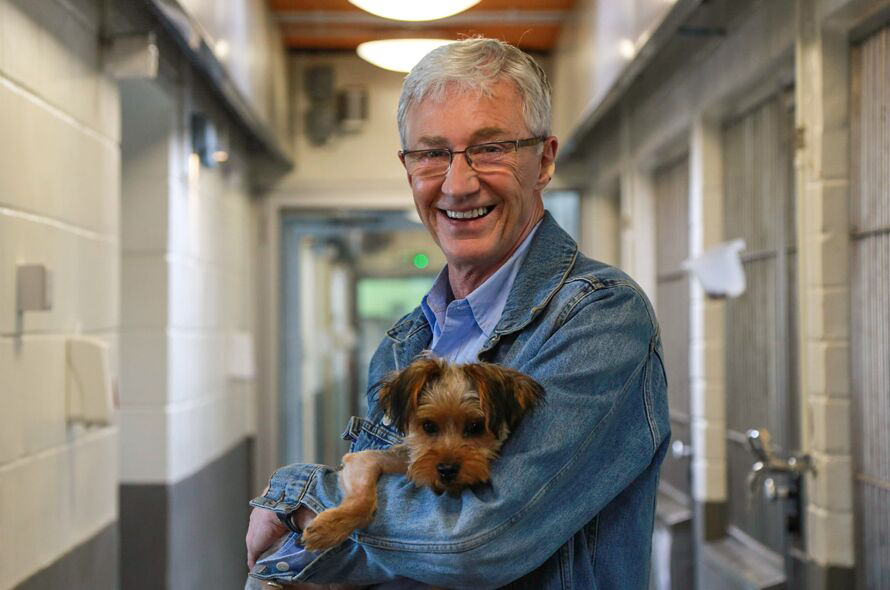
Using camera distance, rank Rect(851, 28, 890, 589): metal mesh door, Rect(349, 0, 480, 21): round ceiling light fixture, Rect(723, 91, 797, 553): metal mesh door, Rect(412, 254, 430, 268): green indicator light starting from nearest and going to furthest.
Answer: Rect(851, 28, 890, 589): metal mesh door → Rect(723, 91, 797, 553): metal mesh door → Rect(349, 0, 480, 21): round ceiling light fixture → Rect(412, 254, 430, 268): green indicator light

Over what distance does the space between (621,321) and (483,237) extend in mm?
217

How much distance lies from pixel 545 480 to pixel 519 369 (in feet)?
0.52

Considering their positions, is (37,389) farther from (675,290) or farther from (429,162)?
(675,290)

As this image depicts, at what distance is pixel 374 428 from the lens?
1377 millimetres

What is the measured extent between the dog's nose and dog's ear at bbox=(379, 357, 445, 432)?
13 cm

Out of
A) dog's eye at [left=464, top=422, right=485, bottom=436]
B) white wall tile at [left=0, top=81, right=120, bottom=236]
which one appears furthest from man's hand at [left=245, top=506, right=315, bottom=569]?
white wall tile at [left=0, top=81, right=120, bottom=236]

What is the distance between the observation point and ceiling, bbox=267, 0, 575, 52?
4891 mm

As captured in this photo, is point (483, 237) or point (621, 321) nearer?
point (621, 321)

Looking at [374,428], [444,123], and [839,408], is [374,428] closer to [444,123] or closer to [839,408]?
[444,123]

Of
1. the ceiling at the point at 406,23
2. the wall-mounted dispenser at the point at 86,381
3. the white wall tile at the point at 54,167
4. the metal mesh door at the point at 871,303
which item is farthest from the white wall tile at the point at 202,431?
the metal mesh door at the point at 871,303

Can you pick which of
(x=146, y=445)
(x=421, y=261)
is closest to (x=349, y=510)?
(x=146, y=445)

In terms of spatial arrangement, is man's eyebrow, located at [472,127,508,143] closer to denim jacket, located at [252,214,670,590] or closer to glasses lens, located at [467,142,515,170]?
glasses lens, located at [467,142,515,170]

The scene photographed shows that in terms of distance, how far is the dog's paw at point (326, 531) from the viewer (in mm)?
1139

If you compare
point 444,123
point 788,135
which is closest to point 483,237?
point 444,123
